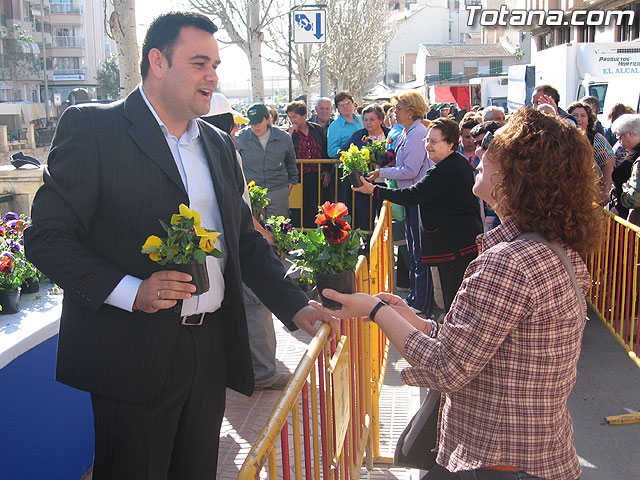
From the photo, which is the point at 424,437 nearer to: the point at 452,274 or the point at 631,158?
the point at 452,274

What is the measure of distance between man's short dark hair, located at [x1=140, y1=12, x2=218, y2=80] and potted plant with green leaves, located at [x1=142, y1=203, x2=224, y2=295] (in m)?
0.61

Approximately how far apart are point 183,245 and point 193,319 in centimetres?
41

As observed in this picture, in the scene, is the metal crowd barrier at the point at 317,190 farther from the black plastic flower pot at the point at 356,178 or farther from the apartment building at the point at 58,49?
the apartment building at the point at 58,49

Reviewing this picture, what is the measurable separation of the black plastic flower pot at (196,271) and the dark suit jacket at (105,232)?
0.62ft

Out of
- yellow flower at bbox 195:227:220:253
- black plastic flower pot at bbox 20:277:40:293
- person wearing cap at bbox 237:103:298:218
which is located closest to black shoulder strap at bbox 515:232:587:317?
yellow flower at bbox 195:227:220:253

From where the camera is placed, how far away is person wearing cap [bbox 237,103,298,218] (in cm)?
860

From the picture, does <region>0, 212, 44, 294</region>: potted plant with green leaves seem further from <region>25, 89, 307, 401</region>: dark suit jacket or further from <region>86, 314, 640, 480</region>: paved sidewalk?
<region>25, 89, 307, 401</region>: dark suit jacket

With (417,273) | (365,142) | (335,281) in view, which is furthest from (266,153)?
(335,281)

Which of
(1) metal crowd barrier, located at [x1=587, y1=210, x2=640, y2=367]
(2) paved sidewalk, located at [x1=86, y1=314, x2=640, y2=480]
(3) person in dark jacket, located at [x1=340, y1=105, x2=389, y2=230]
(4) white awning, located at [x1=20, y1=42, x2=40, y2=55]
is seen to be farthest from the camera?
(4) white awning, located at [x1=20, y1=42, x2=40, y2=55]

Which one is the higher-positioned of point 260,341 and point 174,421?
point 174,421

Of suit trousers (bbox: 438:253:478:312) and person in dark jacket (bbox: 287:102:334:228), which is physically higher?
person in dark jacket (bbox: 287:102:334:228)

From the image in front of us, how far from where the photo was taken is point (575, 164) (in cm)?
222

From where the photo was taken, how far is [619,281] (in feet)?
19.2

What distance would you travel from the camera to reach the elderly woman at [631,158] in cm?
614
